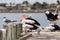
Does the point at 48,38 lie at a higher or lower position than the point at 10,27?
lower

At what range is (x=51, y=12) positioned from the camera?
1250cm

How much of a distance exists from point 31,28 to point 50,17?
1539 millimetres

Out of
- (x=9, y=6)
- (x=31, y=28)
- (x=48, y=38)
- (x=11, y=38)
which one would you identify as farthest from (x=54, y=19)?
(x=9, y=6)

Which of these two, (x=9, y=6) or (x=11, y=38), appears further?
(x=9, y=6)

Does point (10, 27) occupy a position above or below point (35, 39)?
above

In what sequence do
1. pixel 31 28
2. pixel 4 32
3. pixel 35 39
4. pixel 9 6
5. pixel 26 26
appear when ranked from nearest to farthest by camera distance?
pixel 4 32, pixel 35 39, pixel 26 26, pixel 31 28, pixel 9 6

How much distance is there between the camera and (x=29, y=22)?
10930 millimetres

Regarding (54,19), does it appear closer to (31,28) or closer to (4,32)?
(31,28)

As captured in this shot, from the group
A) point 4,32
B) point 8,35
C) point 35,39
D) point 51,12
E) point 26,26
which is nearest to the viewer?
point 4,32

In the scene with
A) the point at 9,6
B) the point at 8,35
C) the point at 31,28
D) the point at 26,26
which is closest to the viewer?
the point at 8,35

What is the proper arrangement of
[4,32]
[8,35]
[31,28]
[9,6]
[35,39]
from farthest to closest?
[9,6], [31,28], [35,39], [8,35], [4,32]

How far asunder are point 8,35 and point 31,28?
18.2ft

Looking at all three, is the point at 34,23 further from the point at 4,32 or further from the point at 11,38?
the point at 4,32

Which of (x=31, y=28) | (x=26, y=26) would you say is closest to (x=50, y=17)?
(x=31, y=28)
